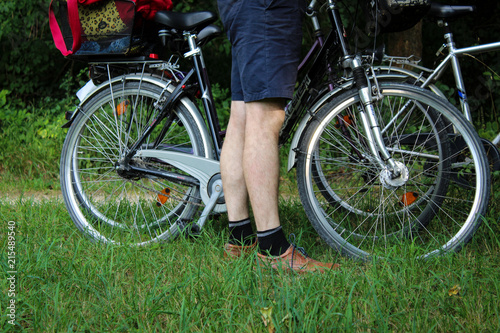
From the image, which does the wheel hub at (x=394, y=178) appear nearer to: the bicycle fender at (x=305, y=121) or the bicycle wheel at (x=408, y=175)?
the bicycle wheel at (x=408, y=175)

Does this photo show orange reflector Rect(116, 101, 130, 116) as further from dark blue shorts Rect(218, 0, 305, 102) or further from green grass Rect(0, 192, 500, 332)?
dark blue shorts Rect(218, 0, 305, 102)

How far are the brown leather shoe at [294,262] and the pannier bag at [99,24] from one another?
1326 millimetres

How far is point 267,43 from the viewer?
2.09m

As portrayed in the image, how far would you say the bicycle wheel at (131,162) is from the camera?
2.66 metres

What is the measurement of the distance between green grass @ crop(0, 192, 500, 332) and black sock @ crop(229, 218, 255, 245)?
8 centimetres

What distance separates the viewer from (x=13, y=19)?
5336mm

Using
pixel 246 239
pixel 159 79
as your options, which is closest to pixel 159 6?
pixel 159 79

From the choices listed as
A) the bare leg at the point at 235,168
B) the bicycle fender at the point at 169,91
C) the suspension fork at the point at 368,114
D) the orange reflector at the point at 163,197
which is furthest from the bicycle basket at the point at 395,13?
the orange reflector at the point at 163,197

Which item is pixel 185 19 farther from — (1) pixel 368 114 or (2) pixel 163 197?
A: (1) pixel 368 114

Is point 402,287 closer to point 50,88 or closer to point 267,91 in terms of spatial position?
point 267,91

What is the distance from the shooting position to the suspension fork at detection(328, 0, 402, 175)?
88.7 inches

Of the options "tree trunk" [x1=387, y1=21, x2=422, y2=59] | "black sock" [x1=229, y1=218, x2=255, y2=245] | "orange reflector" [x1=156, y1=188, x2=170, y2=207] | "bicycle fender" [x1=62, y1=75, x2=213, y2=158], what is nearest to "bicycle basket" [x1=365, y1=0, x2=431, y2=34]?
"bicycle fender" [x1=62, y1=75, x2=213, y2=158]

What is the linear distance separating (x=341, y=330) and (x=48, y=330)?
103 cm

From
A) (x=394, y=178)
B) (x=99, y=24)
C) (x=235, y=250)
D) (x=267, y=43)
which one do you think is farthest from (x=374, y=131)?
(x=99, y=24)
